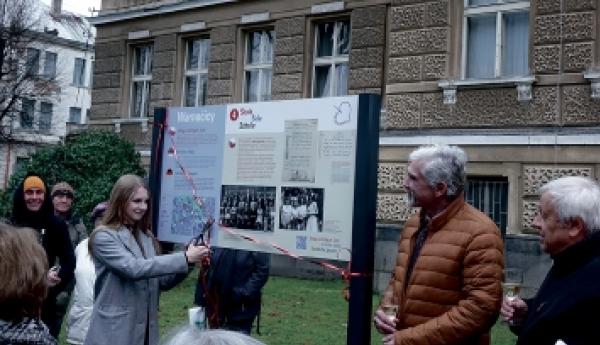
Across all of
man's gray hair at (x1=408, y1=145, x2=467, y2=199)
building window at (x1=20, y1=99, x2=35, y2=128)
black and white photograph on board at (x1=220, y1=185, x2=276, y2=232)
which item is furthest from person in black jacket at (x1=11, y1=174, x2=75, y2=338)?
building window at (x1=20, y1=99, x2=35, y2=128)

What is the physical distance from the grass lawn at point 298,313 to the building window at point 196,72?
490 centimetres

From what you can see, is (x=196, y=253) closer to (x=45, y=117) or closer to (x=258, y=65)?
(x=258, y=65)

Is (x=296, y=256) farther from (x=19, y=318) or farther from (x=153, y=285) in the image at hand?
(x=19, y=318)

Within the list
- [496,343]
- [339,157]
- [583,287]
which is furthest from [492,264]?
[496,343]

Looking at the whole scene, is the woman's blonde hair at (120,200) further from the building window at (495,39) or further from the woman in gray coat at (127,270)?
the building window at (495,39)

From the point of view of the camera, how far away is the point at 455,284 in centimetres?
398

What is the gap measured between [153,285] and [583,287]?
2.67 meters

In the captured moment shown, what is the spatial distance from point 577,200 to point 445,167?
2.62 ft

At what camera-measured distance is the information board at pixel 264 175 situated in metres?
4.55

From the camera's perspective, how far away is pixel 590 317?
313 centimetres

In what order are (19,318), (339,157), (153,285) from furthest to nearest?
(153,285)
(339,157)
(19,318)

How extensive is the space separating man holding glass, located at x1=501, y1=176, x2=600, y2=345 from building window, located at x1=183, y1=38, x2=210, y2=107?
14.6 metres

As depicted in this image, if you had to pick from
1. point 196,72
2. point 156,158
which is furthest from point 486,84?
point 156,158

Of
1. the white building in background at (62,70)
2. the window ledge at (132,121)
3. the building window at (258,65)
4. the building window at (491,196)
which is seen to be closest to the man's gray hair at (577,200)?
the building window at (491,196)
